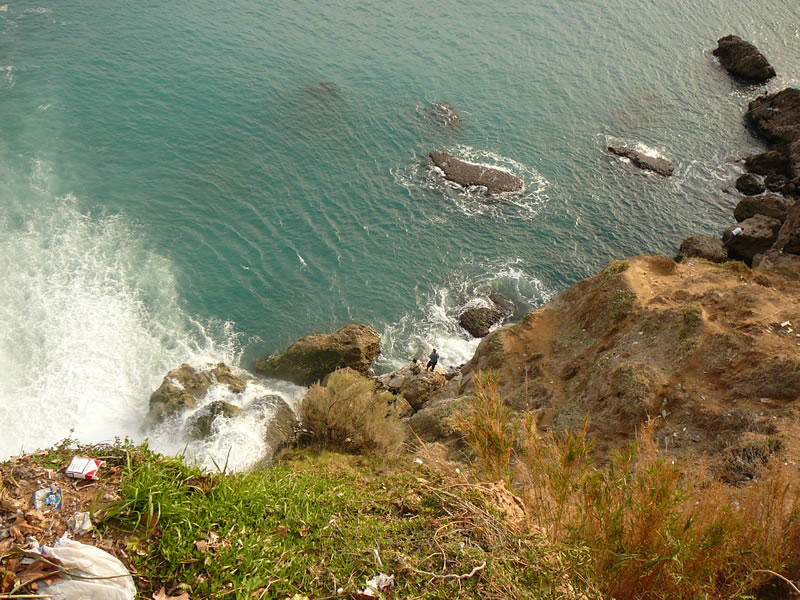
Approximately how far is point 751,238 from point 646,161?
8.83 m

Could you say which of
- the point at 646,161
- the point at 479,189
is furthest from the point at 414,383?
the point at 646,161

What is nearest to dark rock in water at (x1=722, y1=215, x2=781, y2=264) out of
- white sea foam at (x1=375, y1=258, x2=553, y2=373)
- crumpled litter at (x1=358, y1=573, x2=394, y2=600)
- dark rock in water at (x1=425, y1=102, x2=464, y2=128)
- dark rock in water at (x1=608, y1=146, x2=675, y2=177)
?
dark rock in water at (x1=608, y1=146, x2=675, y2=177)

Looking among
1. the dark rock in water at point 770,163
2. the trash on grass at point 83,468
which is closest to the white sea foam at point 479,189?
the dark rock in water at point 770,163

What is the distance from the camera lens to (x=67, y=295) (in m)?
19.9

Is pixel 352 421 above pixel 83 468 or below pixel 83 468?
below

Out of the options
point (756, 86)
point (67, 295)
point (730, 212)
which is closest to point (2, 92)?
point (67, 295)

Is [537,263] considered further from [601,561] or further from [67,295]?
[601,561]

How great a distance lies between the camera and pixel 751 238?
24.8 metres

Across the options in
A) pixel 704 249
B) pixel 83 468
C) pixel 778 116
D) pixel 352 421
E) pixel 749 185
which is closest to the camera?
pixel 83 468

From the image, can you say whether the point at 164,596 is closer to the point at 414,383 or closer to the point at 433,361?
the point at 414,383

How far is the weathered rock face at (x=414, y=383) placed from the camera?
18.4 m

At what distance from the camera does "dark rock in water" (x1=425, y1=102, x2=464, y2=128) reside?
3231cm

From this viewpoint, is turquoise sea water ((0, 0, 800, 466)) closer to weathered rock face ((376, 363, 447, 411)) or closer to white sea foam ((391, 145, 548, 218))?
white sea foam ((391, 145, 548, 218))

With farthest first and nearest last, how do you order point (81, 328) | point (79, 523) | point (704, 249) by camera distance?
point (704, 249)
point (81, 328)
point (79, 523)
